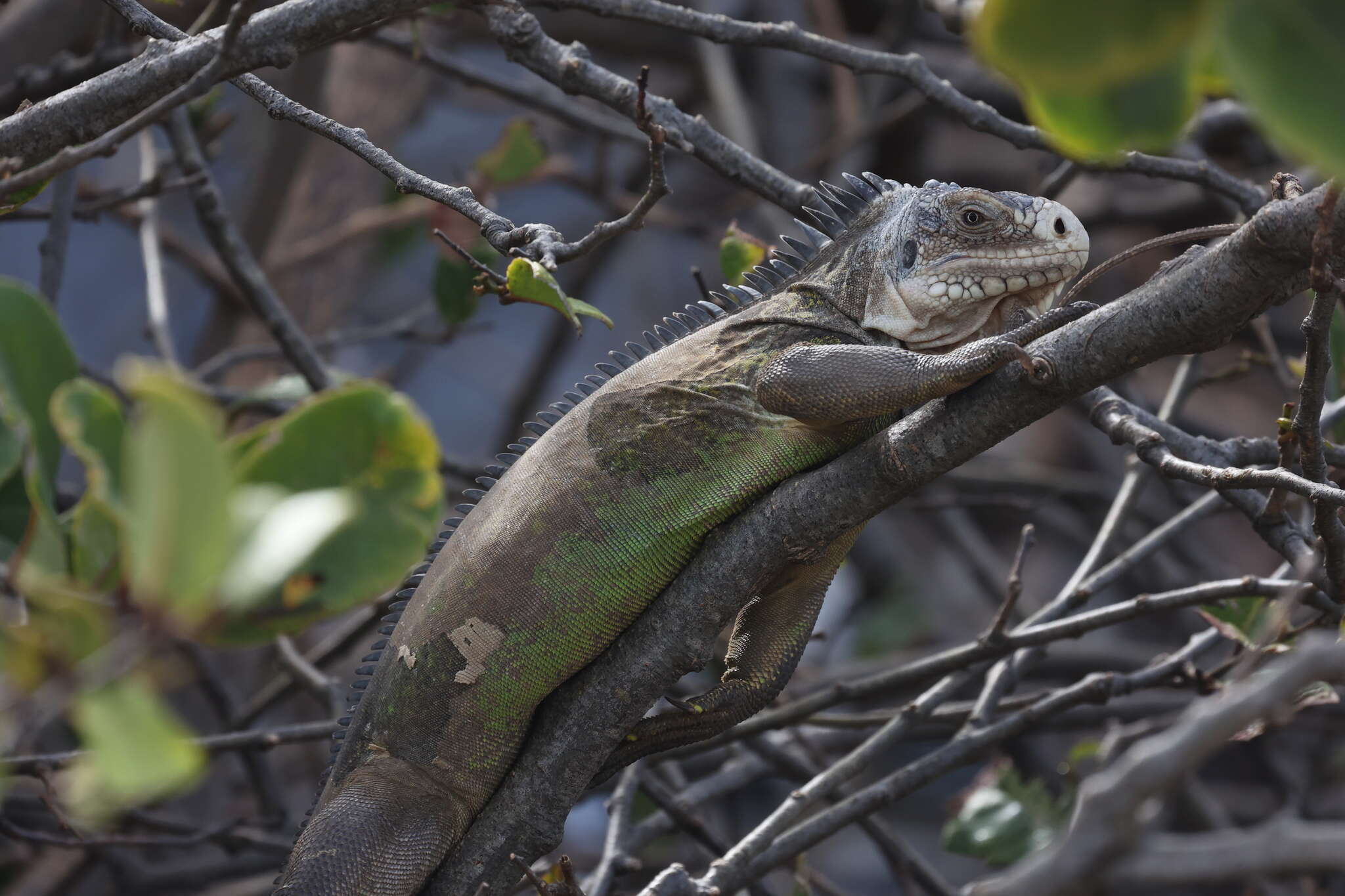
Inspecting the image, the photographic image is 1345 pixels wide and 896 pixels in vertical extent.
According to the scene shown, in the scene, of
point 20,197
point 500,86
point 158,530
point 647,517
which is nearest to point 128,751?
point 158,530

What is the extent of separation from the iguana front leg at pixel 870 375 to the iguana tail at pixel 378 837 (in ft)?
5.03

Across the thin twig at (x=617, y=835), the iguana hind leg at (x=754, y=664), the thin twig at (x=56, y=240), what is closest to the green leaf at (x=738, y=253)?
the iguana hind leg at (x=754, y=664)

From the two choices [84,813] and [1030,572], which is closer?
[84,813]

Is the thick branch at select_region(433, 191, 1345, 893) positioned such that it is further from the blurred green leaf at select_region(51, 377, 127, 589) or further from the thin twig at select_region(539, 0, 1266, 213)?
the blurred green leaf at select_region(51, 377, 127, 589)

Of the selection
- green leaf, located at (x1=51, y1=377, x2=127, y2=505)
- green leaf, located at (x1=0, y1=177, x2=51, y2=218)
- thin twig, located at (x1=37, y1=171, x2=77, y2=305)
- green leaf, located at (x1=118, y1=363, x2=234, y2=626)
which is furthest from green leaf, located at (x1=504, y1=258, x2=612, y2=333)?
thin twig, located at (x1=37, y1=171, x2=77, y2=305)

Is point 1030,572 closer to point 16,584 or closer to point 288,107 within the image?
point 288,107

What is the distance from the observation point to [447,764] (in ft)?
11.7

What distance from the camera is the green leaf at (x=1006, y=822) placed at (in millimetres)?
4422

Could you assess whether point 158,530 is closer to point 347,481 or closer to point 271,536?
point 271,536

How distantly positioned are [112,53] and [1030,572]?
7717 mm

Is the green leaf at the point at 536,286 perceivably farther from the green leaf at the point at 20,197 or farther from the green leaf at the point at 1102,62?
the green leaf at the point at 1102,62

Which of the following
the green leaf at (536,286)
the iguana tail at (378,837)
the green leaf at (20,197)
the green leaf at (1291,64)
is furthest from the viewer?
the iguana tail at (378,837)

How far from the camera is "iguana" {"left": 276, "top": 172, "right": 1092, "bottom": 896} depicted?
3.46 meters

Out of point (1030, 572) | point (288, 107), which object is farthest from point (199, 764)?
point (1030, 572)
